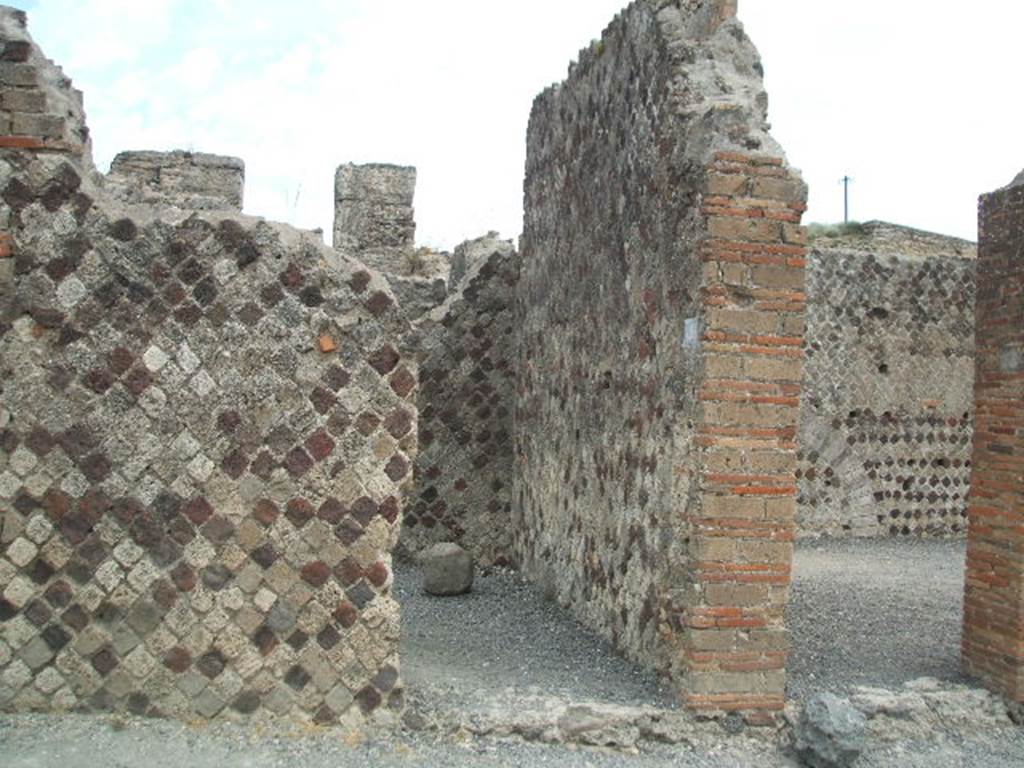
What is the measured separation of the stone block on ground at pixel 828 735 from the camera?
515 cm

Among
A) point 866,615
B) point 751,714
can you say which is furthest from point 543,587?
point 751,714

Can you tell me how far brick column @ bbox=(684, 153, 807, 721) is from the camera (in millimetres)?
5262

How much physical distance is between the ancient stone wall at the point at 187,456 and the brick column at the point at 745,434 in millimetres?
1389

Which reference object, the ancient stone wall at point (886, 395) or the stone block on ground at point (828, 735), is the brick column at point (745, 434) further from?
the ancient stone wall at point (886, 395)

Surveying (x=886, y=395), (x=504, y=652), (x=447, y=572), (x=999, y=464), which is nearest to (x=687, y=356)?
(x=999, y=464)

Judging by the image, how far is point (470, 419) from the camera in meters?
8.98

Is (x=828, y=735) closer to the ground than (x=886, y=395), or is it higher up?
closer to the ground

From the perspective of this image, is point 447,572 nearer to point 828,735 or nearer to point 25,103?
point 828,735

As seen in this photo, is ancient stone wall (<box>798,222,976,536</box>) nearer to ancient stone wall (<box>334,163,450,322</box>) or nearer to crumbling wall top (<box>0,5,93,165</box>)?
ancient stone wall (<box>334,163,450,322</box>)

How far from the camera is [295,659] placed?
5.02 m

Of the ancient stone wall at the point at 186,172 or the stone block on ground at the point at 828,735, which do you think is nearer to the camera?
the stone block on ground at the point at 828,735

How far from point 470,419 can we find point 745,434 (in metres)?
3.94

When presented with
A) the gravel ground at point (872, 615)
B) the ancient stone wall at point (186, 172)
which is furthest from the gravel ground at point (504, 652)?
the ancient stone wall at point (186, 172)

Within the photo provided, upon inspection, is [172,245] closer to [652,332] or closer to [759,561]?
[652,332]
